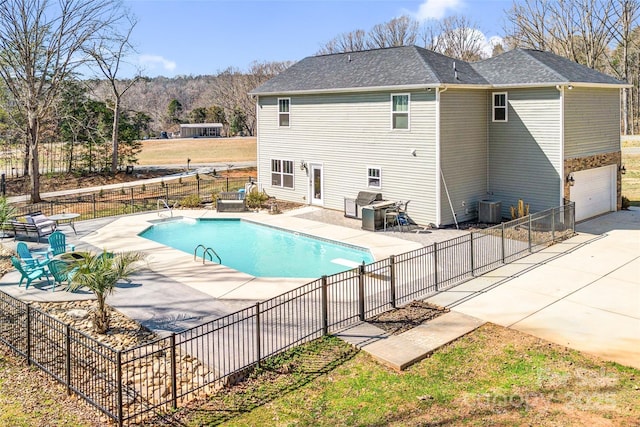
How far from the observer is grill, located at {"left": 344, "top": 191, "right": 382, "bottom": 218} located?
21.3 meters

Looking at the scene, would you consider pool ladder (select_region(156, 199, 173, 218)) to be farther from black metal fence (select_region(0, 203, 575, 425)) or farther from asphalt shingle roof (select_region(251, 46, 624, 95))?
black metal fence (select_region(0, 203, 575, 425))

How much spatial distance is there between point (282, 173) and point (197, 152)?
32765 millimetres

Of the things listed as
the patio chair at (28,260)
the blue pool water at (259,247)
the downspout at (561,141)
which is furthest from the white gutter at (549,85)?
the patio chair at (28,260)

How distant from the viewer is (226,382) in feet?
27.8

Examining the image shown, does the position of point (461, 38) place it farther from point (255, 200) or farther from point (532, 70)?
point (255, 200)

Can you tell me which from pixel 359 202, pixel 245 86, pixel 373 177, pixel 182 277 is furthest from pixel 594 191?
pixel 245 86

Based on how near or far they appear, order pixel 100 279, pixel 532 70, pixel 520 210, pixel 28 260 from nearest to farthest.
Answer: pixel 100 279 < pixel 28 260 < pixel 520 210 < pixel 532 70

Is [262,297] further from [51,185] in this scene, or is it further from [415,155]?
[51,185]

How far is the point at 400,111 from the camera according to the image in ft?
67.5

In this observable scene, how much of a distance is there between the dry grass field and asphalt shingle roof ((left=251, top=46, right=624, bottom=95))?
27375mm

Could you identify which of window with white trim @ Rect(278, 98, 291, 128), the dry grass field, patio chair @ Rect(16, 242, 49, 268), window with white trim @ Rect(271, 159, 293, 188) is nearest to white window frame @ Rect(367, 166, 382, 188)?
window with white trim @ Rect(271, 159, 293, 188)

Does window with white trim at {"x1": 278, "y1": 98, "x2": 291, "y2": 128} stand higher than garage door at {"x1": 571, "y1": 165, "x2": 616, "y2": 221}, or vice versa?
window with white trim at {"x1": 278, "y1": 98, "x2": 291, "y2": 128}

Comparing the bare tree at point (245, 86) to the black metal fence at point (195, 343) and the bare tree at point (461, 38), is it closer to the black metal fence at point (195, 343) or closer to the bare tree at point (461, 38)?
the bare tree at point (461, 38)

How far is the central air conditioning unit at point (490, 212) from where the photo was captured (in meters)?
20.3
